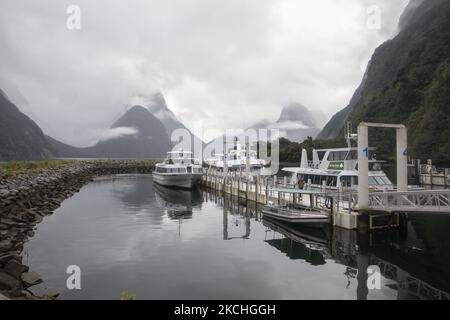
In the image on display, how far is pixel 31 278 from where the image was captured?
15633 mm

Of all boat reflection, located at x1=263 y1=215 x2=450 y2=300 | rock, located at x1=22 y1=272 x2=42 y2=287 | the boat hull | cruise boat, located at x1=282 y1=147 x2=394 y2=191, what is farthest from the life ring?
rock, located at x1=22 y1=272 x2=42 y2=287

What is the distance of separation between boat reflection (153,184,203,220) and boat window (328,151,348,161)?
1549 centimetres

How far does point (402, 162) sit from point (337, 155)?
8.61m

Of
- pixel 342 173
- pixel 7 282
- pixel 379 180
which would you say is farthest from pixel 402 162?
pixel 7 282

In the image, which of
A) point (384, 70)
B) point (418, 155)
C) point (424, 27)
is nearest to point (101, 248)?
point (418, 155)

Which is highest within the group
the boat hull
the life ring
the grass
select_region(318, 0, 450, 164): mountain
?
select_region(318, 0, 450, 164): mountain

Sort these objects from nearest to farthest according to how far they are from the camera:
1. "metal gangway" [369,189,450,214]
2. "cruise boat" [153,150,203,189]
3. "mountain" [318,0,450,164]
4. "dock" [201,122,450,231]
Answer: "metal gangway" [369,189,450,214], "dock" [201,122,450,231], "cruise boat" [153,150,203,189], "mountain" [318,0,450,164]

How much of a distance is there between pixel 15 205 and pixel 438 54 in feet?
415

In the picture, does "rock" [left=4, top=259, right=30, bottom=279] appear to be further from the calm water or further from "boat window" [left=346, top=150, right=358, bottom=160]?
"boat window" [left=346, top=150, right=358, bottom=160]

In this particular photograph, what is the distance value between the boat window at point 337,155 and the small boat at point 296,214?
7.13m

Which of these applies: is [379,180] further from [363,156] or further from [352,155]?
[363,156]

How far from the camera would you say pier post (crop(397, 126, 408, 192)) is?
77.0 ft

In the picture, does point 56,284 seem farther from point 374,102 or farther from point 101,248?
point 374,102

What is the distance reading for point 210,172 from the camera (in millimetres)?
63406
